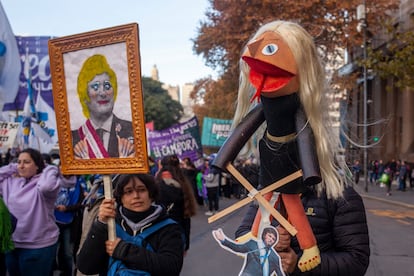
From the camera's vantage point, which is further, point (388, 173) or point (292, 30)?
point (388, 173)

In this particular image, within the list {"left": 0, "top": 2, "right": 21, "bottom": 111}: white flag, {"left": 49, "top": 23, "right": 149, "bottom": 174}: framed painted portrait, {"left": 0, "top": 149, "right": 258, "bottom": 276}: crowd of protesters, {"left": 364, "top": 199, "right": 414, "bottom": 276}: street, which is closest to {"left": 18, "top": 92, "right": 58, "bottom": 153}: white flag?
{"left": 0, "top": 149, "right": 258, "bottom": 276}: crowd of protesters

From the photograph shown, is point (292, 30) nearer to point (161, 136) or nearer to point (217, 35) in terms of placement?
point (161, 136)

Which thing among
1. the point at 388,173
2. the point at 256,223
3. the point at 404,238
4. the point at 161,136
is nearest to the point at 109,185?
the point at 256,223

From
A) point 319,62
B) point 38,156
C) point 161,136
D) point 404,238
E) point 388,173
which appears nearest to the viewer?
point 319,62

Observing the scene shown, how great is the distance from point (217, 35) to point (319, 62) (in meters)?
24.8

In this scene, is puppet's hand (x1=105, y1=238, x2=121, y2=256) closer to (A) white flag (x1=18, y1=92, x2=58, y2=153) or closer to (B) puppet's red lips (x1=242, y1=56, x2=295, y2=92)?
(B) puppet's red lips (x1=242, y1=56, x2=295, y2=92)

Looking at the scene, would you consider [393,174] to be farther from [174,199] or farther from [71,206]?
[71,206]

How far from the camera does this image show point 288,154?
202 centimetres

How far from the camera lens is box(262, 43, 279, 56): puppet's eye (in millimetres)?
1982

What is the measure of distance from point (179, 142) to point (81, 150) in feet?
42.6

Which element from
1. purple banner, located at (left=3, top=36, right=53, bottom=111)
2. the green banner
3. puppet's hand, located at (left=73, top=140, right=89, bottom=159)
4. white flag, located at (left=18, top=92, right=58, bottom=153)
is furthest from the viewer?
the green banner

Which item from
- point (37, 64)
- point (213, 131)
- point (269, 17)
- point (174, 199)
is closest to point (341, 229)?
point (174, 199)

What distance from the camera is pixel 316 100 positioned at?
2.02 m

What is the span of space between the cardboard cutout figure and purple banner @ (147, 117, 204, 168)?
45.5ft
